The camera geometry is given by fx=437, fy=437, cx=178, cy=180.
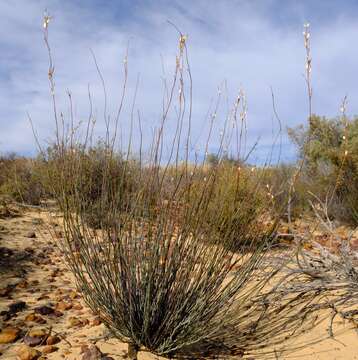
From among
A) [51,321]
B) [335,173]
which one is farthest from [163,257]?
[335,173]

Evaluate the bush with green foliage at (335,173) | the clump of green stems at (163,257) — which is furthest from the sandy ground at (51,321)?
the bush with green foliage at (335,173)

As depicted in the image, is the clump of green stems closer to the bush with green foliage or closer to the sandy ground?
→ the sandy ground

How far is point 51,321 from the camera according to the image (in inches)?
153

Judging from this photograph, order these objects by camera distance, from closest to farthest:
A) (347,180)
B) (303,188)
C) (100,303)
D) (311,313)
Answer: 1. (100,303)
2. (311,313)
3. (347,180)
4. (303,188)

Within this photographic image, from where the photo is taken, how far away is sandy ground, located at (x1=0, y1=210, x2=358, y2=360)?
315cm

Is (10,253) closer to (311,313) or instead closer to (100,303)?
(100,303)

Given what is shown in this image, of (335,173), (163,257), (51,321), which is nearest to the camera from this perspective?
(163,257)

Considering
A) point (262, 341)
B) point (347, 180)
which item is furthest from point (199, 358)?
point (347, 180)

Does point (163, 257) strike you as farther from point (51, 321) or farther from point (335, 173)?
point (335, 173)

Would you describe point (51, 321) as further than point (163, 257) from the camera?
Yes

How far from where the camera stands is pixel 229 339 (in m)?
3.32

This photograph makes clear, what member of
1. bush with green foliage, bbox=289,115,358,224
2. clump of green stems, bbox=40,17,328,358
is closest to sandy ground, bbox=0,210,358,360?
clump of green stems, bbox=40,17,328,358

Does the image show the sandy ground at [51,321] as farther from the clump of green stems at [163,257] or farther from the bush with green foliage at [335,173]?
the bush with green foliage at [335,173]

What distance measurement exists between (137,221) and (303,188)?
8455 millimetres
